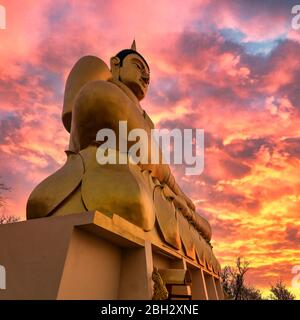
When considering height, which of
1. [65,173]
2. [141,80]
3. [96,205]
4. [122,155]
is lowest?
[96,205]

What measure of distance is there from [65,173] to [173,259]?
2.86 metres

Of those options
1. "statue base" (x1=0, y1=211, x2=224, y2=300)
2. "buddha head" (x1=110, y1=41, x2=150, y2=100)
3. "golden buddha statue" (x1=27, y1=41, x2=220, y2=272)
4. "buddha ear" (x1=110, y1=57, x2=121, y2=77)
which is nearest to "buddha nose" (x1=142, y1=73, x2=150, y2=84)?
"buddha head" (x1=110, y1=41, x2=150, y2=100)

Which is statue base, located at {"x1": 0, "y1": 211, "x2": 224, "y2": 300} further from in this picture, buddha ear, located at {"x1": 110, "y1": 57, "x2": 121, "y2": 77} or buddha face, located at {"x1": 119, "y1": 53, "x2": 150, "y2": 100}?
buddha ear, located at {"x1": 110, "y1": 57, "x2": 121, "y2": 77}

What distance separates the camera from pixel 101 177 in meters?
5.26

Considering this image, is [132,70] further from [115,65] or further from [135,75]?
[115,65]

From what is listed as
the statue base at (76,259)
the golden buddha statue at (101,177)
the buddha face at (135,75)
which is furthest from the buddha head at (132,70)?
the statue base at (76,259)

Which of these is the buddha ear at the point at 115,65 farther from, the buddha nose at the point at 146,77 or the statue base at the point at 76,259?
the statue base at the point at 76,259

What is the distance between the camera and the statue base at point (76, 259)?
4.01 m

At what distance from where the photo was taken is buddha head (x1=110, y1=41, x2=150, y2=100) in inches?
A: 332

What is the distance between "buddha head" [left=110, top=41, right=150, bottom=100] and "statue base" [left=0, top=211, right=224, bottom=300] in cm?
431

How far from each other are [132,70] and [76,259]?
5478 mm
